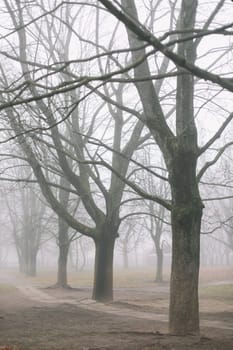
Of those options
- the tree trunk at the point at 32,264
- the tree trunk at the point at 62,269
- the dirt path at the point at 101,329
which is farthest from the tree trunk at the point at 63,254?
the tree trunk at the point at 32,264

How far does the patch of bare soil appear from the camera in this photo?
7160 mm

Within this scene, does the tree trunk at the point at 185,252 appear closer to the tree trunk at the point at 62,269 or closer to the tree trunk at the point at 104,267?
the tree trunk at the point at 104,267

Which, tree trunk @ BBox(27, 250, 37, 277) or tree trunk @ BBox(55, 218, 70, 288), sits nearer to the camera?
tree trunk @ BBox(55, 218, 70, 288)

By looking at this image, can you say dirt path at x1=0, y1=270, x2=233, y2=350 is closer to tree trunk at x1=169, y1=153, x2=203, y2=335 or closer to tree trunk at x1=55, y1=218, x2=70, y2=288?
tree trunk at x1=169, y1=153, x2=203, y2=335

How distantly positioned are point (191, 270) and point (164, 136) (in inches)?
102

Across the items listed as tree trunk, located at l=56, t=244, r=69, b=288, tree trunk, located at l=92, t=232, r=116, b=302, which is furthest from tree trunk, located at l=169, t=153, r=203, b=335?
tree trunk, located at l=56, t=244, r=69, b=288

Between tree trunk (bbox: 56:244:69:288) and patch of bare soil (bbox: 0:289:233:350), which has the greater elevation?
tree trunk (bbox: 56:244:69:288)

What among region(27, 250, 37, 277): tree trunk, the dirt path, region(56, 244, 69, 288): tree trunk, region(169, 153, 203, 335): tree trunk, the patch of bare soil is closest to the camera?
the patch of bare soil

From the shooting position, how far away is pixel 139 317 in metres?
12.4

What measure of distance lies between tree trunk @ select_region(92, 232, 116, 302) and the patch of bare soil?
307cm

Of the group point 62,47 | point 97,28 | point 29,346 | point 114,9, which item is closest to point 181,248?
point 29,346

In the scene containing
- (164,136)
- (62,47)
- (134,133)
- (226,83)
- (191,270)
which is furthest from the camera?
(62,47)

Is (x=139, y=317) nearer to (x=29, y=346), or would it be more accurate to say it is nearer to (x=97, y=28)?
(x=29, y=346)

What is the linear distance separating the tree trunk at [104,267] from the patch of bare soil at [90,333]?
3070mm
